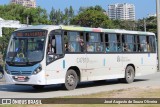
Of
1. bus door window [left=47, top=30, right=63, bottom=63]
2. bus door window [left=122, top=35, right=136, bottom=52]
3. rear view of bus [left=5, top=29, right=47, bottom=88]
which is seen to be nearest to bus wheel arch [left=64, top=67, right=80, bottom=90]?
bus door window [left=47, top=30, right=63, bottom=63]

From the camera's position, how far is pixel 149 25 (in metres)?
92.1

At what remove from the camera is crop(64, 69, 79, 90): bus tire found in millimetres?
17188

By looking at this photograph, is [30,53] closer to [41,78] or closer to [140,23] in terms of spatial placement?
[41,78]

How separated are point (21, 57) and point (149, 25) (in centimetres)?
7771

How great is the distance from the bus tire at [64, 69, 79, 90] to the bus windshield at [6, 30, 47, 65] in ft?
5.36

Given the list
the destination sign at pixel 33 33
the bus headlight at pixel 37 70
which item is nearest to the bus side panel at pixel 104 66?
the destination sign at pixel 33 33

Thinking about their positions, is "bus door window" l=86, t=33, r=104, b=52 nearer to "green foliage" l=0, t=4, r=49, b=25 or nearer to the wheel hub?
the wheel hub

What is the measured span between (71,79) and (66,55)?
1012 millimetres

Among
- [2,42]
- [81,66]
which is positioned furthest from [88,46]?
[2,42]

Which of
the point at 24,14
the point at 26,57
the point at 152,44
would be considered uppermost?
the point at 24,14

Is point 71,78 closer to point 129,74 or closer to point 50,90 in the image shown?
point 50,90

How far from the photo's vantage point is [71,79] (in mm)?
17344

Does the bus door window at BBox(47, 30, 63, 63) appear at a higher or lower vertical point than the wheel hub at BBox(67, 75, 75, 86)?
higher

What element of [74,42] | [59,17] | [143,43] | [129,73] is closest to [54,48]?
[74,42]
